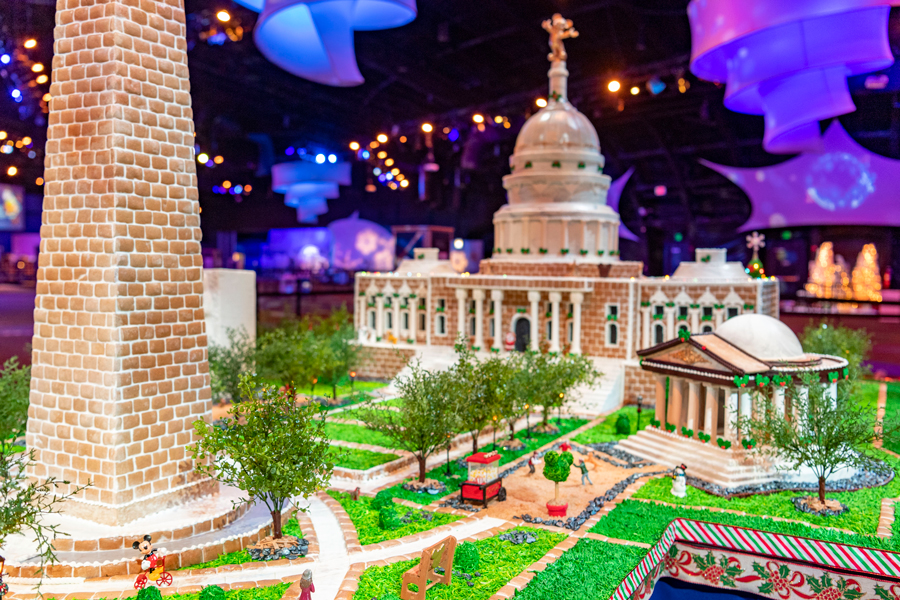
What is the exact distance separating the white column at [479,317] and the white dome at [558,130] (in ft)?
25.5

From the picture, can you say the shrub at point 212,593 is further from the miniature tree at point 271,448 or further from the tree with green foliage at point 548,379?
the tree with green foliage at point 548,379

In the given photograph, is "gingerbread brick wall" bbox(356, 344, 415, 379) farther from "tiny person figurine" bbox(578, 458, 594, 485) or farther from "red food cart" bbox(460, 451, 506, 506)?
"red food cart" bbox(460, 451, 506, 506)

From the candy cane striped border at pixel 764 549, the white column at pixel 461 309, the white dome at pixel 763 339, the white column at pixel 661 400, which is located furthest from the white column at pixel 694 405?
the white column at pixel 461 309

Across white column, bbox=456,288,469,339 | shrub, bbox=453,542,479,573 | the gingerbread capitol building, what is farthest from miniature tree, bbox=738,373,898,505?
white column, bbox=456,288,469,339

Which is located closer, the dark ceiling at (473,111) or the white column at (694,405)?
the white column at (694,405)

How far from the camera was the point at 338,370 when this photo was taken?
26312mm

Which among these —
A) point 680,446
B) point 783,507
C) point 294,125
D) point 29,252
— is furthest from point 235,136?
point 783,507

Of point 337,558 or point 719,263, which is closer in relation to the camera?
point 337,558

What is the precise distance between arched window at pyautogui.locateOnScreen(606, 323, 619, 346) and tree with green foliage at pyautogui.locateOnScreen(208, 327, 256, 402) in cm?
1381

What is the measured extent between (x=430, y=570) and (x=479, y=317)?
18.8 meters

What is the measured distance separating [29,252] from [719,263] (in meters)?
31.5

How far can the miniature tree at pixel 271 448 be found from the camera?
11656 millimetres

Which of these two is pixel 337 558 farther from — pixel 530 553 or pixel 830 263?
pixel 830 263

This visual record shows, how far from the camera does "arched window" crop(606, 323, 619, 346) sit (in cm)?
2686
